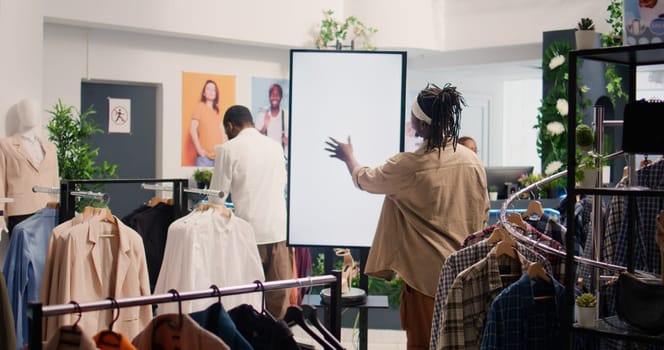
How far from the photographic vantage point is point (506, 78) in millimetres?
11445

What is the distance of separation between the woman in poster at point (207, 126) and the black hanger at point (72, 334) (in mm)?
6692

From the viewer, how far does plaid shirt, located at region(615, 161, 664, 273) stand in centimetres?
285

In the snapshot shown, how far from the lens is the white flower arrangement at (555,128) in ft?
25.1

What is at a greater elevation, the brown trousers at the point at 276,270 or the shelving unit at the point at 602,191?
the shelving unit at the point at 602,191

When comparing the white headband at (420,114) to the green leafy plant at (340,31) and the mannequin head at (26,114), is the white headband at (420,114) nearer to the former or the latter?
the mannequin head at (26,114)

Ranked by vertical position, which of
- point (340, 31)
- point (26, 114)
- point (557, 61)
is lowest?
point (26, 114)

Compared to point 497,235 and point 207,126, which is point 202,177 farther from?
point 497,235

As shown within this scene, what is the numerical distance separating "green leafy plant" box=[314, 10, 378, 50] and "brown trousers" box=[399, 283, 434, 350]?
213 inches

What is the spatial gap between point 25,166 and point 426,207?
399cm

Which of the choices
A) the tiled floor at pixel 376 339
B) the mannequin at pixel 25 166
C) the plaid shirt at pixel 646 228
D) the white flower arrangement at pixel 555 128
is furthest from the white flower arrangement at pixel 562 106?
the plaid shirt at pixel 646 228

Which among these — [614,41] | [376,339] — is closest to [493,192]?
[614,41]

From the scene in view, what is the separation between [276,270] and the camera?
211 inches

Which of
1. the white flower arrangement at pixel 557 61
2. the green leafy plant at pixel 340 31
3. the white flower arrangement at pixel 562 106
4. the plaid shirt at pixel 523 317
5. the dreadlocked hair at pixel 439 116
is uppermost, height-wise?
the green leafy plant at pixel 340 31

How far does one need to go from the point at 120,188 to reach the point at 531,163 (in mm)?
6707
